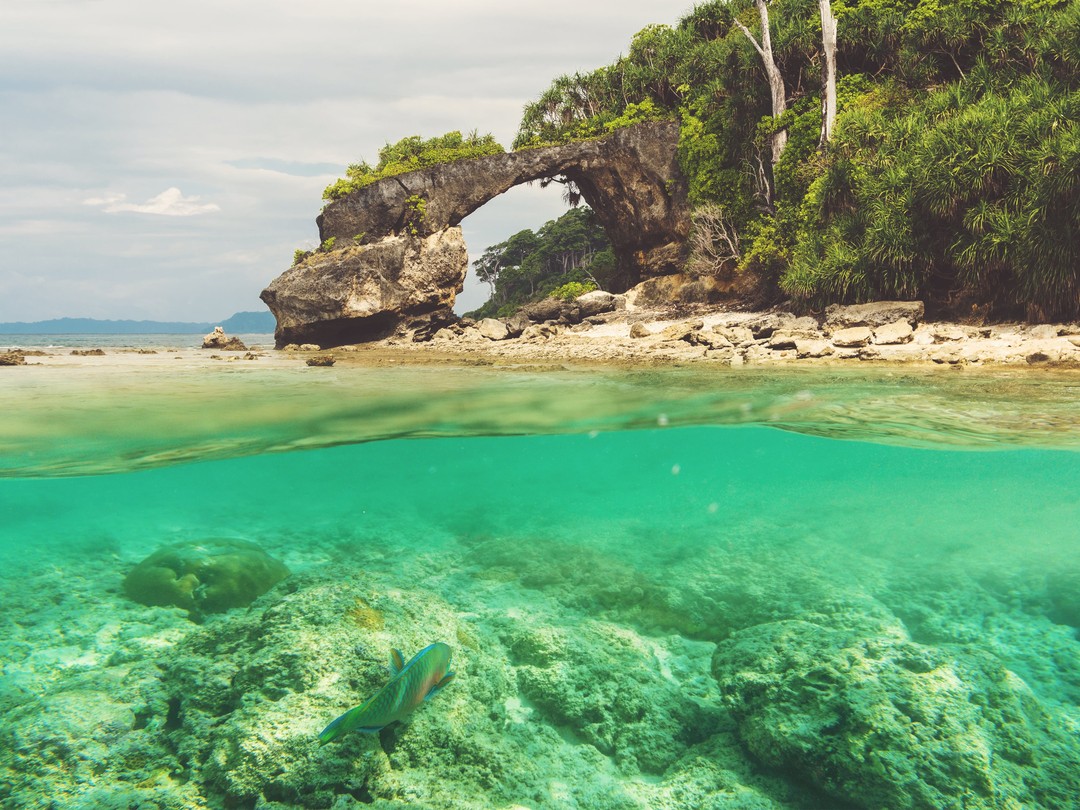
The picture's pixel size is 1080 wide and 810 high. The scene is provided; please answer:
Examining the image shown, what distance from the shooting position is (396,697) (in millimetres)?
2033

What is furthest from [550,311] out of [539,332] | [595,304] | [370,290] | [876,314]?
[876,314]

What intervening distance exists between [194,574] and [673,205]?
25.2 metres

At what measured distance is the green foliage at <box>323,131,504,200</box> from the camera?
2662 cm

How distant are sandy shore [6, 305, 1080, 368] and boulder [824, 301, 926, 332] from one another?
72 millimetres

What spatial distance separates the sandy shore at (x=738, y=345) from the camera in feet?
42.2

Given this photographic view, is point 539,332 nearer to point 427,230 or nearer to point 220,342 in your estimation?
point 427,230

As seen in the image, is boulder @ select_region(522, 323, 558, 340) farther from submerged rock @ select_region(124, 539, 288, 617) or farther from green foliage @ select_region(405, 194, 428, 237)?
submerged rock @ select_region(124, 539, 288, 617)

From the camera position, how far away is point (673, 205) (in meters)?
26.3

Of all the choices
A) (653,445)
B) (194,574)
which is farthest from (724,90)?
(194,574)

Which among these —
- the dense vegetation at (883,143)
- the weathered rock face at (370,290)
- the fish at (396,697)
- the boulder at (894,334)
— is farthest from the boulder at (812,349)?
the weathered rock face at (370,290)

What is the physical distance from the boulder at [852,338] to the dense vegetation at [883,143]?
2.49 metres

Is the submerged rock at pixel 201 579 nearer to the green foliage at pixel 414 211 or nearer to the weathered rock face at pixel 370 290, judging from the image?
the weathered rock face at pixel 370 290

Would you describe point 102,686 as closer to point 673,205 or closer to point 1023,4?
point 1023,4

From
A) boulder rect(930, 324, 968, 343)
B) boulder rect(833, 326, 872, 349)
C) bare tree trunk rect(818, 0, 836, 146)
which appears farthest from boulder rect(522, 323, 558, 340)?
boulder rect(930, 324, 968, 343)
